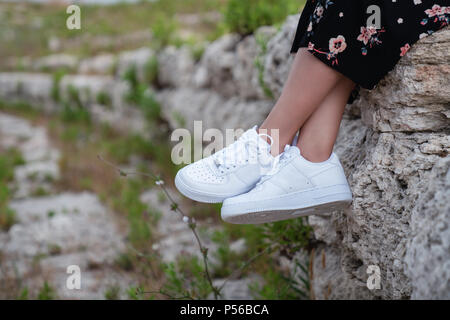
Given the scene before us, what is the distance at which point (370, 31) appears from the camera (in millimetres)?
1213

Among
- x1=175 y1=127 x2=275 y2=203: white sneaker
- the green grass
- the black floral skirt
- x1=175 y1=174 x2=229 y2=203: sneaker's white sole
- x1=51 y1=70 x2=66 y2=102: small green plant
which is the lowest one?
the green grass

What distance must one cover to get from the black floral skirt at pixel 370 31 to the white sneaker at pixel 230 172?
354 millimetres

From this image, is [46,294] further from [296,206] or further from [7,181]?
[7,181]

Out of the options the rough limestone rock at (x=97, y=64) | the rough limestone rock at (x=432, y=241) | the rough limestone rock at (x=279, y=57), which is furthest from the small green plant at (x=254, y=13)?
the rough limestone rock at (x=97, y=64)

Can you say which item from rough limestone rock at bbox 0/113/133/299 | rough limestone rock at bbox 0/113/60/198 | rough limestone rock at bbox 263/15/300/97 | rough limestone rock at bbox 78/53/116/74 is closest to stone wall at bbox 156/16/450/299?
rough limestone rock at bbox 263/15/300/97

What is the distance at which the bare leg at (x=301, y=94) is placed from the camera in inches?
49.9

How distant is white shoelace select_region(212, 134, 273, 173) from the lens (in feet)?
4.51

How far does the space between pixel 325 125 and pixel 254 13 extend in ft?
6.63

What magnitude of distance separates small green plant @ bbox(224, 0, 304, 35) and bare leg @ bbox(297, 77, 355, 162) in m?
1.82

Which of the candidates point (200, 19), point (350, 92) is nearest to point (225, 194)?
point (350, 92)

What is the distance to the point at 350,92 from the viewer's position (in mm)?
1361

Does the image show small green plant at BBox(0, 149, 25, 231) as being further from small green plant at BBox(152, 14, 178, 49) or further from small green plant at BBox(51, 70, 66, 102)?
small green plant at BBox(152, 14, 178, 49)

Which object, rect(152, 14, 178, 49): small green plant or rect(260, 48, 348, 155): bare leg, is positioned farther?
rect(152, 14, 178, 49): small green plant
